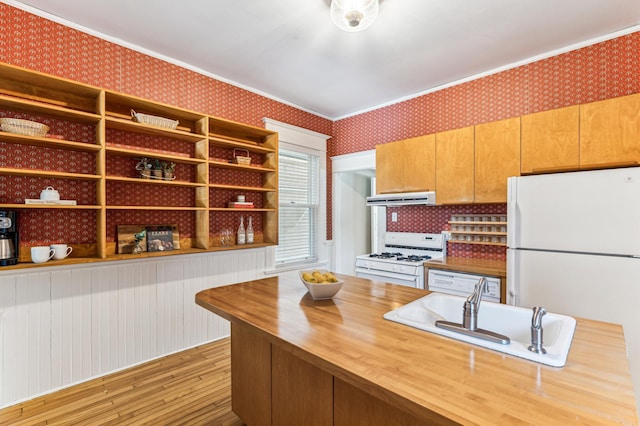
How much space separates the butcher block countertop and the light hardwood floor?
205 centimetres

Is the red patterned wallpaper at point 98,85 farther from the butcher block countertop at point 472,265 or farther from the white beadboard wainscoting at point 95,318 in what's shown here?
the butcher block countertop at point 472,265

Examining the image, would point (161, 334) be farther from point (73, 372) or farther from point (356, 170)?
point (356, 170)

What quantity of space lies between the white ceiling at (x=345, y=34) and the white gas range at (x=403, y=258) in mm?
1759

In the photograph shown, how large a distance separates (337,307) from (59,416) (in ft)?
6.63

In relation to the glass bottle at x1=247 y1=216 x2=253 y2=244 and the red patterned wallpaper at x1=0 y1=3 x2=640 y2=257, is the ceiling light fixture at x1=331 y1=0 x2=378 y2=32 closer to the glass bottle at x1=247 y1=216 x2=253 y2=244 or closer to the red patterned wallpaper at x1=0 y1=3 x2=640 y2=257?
the red patterned wallpaper at x1=0 y1=3 x2=640 y2=257

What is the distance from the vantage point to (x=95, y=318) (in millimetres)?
2525

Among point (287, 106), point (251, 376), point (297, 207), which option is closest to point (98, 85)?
point (287, 106)

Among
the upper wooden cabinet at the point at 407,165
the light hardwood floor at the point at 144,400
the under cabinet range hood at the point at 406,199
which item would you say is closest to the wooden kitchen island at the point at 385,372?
the light hardwood floor at the point at 144,400

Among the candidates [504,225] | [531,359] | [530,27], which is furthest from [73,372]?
[530,27]

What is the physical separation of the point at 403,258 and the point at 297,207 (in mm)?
1547

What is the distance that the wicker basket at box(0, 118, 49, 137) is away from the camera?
6.72ft

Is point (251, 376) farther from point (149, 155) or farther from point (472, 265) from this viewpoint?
point (472, 265)

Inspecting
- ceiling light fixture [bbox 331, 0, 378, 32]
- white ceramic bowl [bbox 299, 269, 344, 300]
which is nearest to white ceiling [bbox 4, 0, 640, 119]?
ceiling light fixture [bbox 331, 0, 378, 32]

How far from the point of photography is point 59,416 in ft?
6.75
